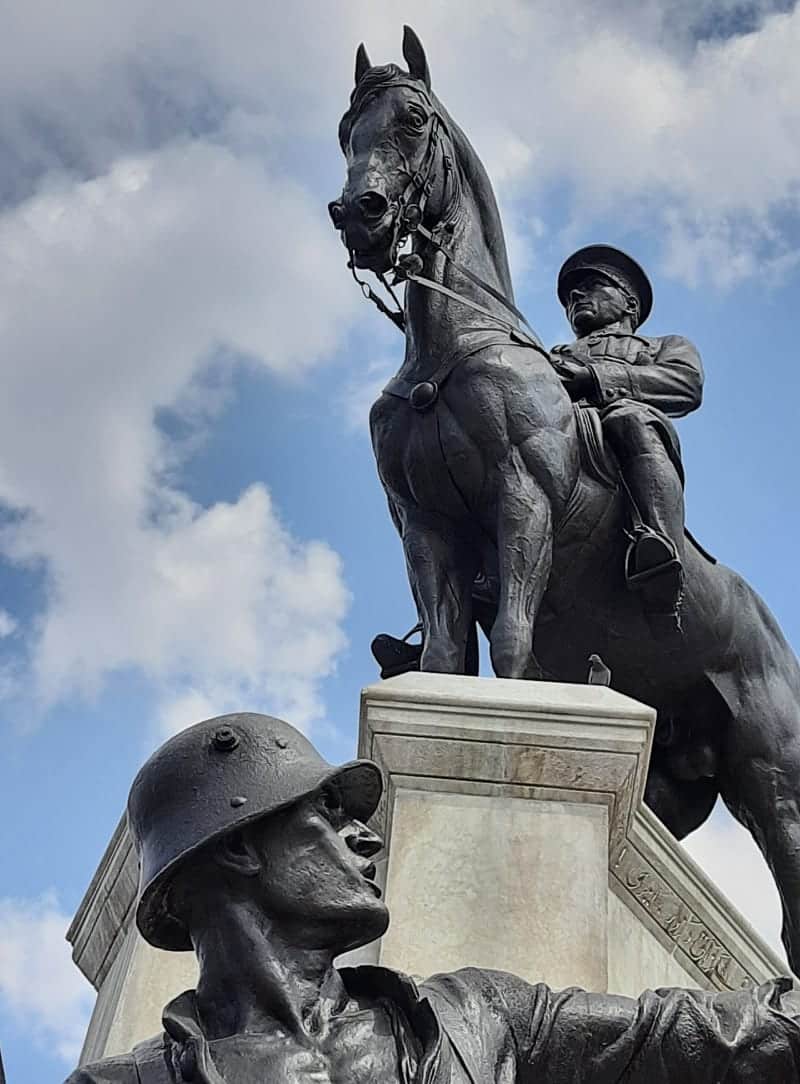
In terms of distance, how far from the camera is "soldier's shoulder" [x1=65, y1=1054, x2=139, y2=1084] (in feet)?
9.43

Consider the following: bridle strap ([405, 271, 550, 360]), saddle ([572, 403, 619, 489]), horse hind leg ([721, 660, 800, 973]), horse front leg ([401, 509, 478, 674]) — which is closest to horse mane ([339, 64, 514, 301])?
bridle strap ([405, 271, 550, 360])

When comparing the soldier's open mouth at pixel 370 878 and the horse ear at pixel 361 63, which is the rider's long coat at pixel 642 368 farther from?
the soldier's open mouth at pixel 370 878

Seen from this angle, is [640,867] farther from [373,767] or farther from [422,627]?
[373,767]

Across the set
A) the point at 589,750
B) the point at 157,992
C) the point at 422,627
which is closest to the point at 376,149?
the point at 422,627

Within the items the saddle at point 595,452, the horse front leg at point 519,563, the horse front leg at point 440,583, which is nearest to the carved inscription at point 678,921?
the horse front leg at point 519,563

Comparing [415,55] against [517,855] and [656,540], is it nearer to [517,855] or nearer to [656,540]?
[656,540]

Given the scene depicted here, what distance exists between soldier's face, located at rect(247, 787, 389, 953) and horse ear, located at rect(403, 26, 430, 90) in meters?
5.45

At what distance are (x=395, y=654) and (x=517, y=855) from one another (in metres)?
2.41

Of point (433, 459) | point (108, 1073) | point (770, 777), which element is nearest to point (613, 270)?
point (433, 459)

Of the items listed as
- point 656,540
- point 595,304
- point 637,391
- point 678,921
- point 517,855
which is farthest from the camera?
point 595,304

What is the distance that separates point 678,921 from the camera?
240 inches

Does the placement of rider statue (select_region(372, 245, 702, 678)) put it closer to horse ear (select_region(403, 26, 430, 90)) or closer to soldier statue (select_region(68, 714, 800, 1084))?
horse ear (select_region(403, 26, 430, 90))

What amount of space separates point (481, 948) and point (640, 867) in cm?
112

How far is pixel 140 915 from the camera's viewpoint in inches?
122
